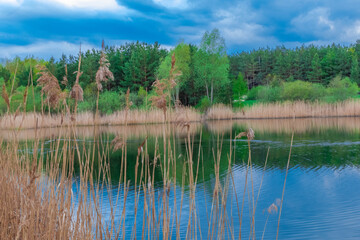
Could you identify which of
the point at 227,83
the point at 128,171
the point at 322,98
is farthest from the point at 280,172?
the point at 227,83

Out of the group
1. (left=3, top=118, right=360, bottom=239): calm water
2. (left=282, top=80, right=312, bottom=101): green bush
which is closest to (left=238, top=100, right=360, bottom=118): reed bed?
(left=282, top=80, right=312, bottom=101): green bush

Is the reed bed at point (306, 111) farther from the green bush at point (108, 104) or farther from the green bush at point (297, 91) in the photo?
the green bush at point (108, 104)

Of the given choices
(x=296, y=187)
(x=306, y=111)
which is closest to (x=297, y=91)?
(x=306, y=111)

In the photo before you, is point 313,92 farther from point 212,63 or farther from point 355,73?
point 355,73

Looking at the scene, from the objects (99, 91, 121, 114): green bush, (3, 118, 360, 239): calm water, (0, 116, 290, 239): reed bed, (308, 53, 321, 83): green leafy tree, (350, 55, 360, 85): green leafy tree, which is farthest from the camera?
(308, 53, 321, 83): green leafy tree

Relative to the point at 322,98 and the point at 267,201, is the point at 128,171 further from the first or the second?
the point at 322,98

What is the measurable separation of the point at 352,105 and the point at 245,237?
19151mm

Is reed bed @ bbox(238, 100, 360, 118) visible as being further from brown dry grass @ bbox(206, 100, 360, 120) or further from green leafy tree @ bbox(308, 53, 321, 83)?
green leafy tree @ bbox(308, 53, 321, 83)

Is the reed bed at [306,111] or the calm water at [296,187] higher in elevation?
the reed bed at [306,111]

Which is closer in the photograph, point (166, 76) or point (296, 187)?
point (296, 187)

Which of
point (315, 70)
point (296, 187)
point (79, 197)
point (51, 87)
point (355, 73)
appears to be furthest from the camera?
point (315, 70)

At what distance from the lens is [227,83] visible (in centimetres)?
3098

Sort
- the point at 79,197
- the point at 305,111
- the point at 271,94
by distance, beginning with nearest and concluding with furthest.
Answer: the point at 79,197 < the point at 305,111 < the point at 271,94

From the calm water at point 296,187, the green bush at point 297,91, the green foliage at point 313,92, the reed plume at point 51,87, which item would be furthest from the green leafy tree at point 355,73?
the reed plume at point 51,87
